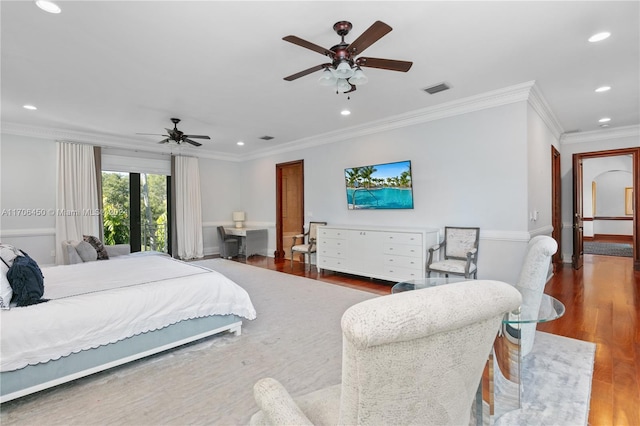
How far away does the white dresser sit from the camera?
14.8ft

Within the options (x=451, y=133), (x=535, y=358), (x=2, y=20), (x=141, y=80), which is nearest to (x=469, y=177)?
(x=451, y=133)

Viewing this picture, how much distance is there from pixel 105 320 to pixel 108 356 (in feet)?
0.92

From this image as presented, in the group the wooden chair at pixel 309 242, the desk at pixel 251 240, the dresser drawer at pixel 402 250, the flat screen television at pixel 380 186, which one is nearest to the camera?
the dresser drawer at pixel 402 250

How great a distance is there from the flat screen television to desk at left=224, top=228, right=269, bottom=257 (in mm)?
2713

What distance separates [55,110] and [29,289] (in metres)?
3.85

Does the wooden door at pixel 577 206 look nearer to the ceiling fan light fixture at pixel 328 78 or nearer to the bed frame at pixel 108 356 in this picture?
the ceiling fan light fixture at pixel 328 78

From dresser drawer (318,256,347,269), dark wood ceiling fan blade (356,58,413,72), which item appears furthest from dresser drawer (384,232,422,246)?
dark wood ceiling fan blade (356,58,413,72)

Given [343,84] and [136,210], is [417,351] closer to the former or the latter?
[343,84]

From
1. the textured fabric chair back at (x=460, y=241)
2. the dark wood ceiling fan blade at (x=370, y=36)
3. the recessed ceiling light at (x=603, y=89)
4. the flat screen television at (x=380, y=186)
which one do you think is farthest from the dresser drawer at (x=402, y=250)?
the recessed ceiling light at (x=603, y=89)

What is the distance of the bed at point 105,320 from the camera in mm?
2002

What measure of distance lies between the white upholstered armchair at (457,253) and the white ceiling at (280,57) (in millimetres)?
1896

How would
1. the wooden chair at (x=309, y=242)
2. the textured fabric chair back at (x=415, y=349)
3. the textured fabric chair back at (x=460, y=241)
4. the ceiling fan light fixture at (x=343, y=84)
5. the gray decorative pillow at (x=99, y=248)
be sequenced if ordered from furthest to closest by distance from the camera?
the wooden chair at (x=309, y=242)
the gray decorative pillow at (x=99, y=248)
the textured fabric chair back at (x=460, y=241)
the ceiling fan light fixture at (x=343, y=84)
the textured fabric chair back at (x=415, y=349)

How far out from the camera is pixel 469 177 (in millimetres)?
4453

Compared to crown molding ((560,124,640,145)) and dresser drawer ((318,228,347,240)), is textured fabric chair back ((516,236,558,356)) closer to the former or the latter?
dresser drawer ((318,228,347,240))
